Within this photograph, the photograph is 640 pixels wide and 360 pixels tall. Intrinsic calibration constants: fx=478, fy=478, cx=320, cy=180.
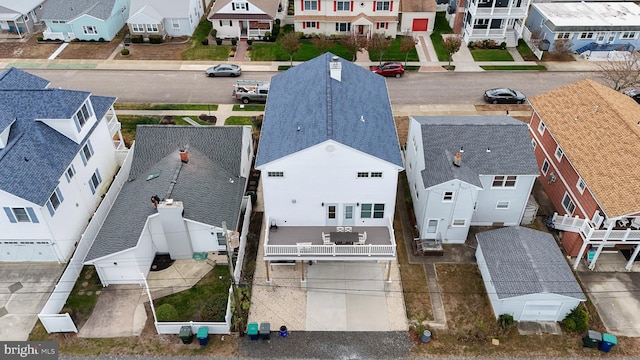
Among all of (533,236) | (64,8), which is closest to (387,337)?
(533,236)

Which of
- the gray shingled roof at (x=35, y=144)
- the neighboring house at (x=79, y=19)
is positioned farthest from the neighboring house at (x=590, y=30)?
the neighboring house at (x=79, y=19)

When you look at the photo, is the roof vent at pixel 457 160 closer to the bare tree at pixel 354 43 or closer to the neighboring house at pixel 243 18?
the bare tree at pixel 354 43

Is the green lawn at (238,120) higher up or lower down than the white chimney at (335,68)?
lower down

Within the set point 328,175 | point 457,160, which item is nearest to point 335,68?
point 328,175

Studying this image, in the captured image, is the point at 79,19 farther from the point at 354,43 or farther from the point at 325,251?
the point at 325,251

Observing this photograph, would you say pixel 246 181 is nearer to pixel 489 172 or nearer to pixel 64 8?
pixel 489 172

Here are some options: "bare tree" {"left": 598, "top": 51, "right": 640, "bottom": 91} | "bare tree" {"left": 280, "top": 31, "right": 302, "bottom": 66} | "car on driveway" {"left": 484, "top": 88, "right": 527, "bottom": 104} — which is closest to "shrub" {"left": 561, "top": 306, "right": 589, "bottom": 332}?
"car on driveway" {"left": 484, "top": 88, "right": 527, "bottom": 104}
